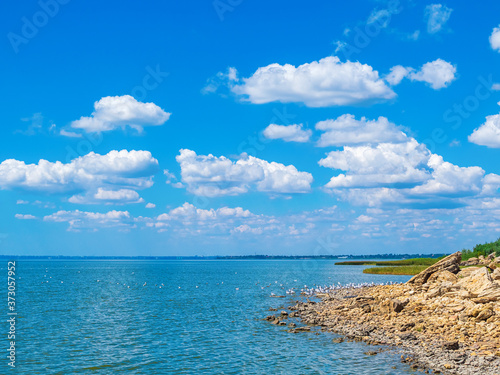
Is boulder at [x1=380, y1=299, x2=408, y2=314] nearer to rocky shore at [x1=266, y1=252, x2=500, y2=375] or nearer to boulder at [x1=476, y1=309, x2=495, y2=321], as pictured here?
rocky shore at [x1=266, y1=252, x2=500, y2=375]

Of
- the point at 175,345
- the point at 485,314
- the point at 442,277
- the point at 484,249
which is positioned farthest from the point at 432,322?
the point at 484,249

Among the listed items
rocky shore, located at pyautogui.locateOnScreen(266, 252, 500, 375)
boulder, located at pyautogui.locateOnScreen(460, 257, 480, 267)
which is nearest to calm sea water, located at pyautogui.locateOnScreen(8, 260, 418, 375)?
rocky shore, located at pyautogui.locateOnScreen(266, 252, 500, 375)

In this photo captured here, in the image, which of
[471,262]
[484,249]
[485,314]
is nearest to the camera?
[485,314]

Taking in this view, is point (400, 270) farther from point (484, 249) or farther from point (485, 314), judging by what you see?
point (485, 314)

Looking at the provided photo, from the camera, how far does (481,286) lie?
40781mm

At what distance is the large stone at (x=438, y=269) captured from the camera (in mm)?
54750

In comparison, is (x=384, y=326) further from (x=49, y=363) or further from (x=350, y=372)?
(x=49, y=363)

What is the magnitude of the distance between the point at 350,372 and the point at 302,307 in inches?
975

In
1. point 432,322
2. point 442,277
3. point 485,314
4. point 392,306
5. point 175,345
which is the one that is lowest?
point 175,345

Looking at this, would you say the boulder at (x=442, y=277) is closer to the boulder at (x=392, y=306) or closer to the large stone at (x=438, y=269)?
the large stone at (x=438, y=269)

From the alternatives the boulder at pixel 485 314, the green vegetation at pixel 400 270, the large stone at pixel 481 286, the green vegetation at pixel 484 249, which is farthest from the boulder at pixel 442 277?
the green vegetation at pixel 400 270

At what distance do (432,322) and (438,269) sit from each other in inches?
873

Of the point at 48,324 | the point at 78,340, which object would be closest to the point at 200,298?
the point at 48,324

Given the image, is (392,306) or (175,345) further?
(392,306)
